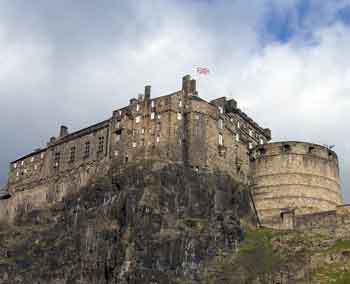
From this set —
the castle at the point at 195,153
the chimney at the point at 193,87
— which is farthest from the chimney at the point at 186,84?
the chimney at the point at 193,87

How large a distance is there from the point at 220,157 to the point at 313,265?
20.1 meters

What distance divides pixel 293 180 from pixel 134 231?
80.7ft

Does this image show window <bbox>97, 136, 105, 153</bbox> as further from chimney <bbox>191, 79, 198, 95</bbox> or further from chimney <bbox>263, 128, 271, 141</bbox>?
chimney <bbox>263, 128, 271, 141</bbox>

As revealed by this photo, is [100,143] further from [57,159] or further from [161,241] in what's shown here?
[161,241]

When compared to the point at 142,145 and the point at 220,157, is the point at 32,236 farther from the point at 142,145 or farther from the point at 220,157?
the point at 220,157

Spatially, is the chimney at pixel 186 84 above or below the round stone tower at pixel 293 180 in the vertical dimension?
above

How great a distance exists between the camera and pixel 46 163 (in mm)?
92688

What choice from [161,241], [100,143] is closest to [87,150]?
[100,143]

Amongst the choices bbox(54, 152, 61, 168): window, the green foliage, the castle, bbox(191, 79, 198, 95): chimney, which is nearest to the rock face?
the green foliage

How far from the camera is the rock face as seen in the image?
6725 centimetres

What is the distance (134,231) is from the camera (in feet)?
228

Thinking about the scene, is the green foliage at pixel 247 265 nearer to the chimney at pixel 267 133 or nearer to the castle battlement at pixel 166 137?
the castle battlement at pixel 166 137

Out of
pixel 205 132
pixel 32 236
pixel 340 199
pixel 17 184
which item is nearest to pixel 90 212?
pixel 32 236

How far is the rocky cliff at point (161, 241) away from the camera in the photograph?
66.2 m
